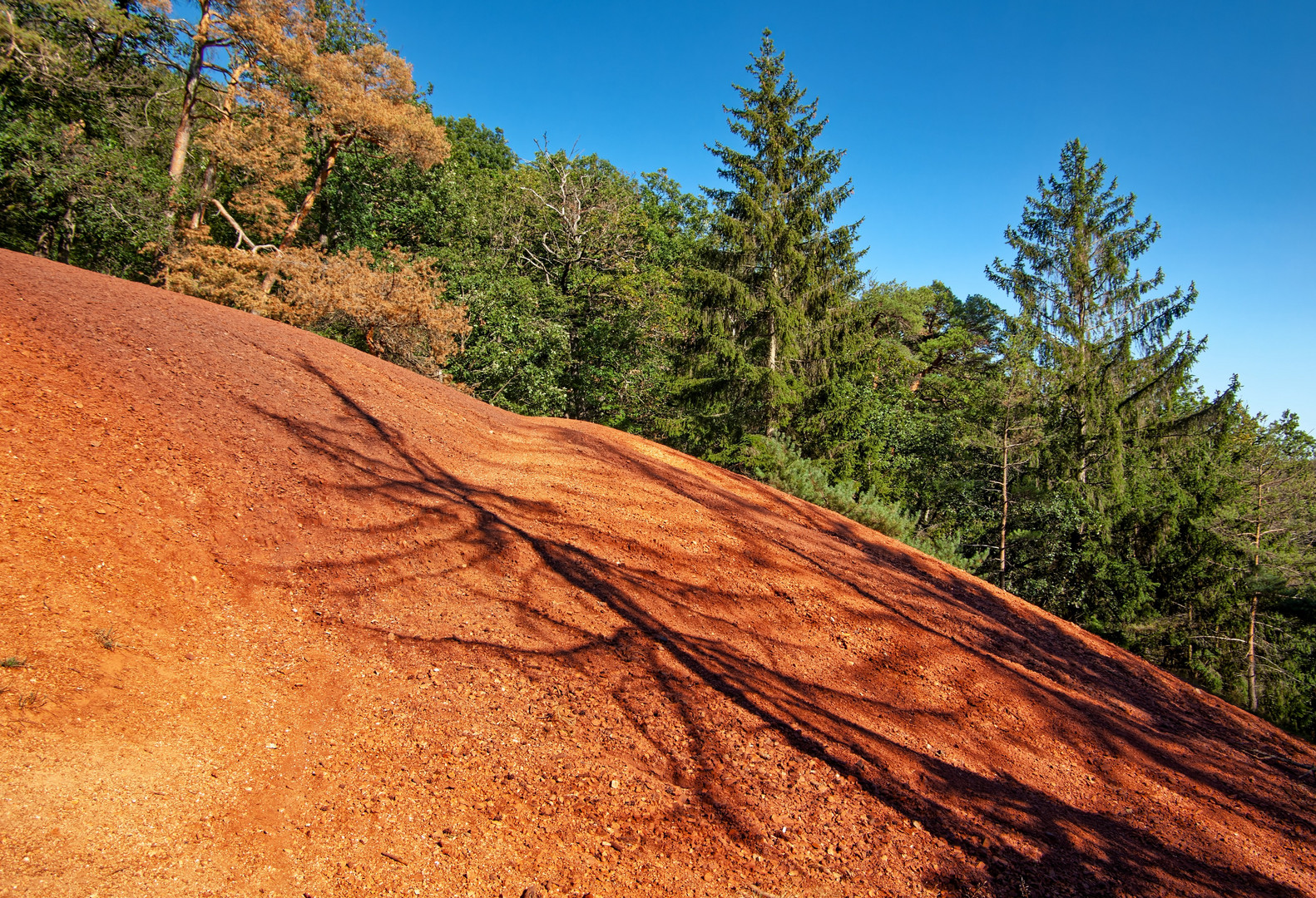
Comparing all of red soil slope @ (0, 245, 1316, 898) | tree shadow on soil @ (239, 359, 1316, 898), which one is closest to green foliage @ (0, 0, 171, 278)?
red soil slope @ (0, 245, 1316, 898)

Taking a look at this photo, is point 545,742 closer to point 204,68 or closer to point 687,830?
point 687,830

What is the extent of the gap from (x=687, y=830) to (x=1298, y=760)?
6.69m

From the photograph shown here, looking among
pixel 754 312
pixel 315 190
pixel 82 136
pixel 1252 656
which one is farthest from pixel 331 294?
pixel 1252 656

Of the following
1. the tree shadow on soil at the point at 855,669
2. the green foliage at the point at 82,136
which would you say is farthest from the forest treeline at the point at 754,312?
the tree shadow on soil at the point at 855,669

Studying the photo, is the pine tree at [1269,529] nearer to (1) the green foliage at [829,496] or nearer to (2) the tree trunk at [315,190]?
(1) the green foliage at [829,496]

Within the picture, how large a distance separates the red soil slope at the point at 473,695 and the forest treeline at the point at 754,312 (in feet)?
22.5

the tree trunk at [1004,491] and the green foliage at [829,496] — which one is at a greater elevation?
the tree trunk at [1004,491]

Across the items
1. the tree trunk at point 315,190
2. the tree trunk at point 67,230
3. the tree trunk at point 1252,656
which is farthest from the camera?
the tree trunk at point 315,190

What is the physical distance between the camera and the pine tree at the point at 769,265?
17.7 m

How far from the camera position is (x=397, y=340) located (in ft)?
51.7

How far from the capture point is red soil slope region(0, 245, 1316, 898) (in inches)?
93.8

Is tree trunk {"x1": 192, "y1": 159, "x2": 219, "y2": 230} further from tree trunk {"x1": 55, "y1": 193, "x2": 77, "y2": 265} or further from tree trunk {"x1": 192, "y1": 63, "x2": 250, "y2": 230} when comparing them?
tree trunk {"x1": 55, "y1": 193, "x2": 77, "y2": 265}

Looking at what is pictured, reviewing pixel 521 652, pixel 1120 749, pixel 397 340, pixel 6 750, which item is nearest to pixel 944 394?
pixel 397 340

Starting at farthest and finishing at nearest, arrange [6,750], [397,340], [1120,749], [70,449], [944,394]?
[944,394] → [397,340] → [1120,749] → [70,449] → [6,750]
